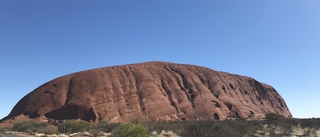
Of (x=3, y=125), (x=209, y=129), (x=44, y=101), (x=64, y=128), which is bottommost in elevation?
(x=209, y=129)

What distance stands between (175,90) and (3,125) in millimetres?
47246

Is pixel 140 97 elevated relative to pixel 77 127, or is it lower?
elevated

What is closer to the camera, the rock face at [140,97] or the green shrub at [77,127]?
the green shrub at [77,127]

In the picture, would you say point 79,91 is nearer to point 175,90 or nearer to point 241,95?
point 175,90

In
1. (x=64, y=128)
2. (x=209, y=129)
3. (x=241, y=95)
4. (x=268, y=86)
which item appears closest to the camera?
(x=209, y=129)

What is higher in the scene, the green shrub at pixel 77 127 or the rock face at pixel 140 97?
the rock face at pixel 140 97

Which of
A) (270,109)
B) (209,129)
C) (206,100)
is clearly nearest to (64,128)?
(209,129)

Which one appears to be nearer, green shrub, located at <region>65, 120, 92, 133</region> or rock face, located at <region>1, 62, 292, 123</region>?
green shrub, located at <region>65, 120, 92, 133</region>

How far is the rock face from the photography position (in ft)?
300

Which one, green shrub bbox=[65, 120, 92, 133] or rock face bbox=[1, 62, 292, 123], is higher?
rock face bbox=[1, 62, 292, 123]

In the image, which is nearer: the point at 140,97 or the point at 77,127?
the point at 77,127

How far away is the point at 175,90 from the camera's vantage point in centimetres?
10369

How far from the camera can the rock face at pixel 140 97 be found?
91.3m

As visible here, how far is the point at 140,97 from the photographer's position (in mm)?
97250
